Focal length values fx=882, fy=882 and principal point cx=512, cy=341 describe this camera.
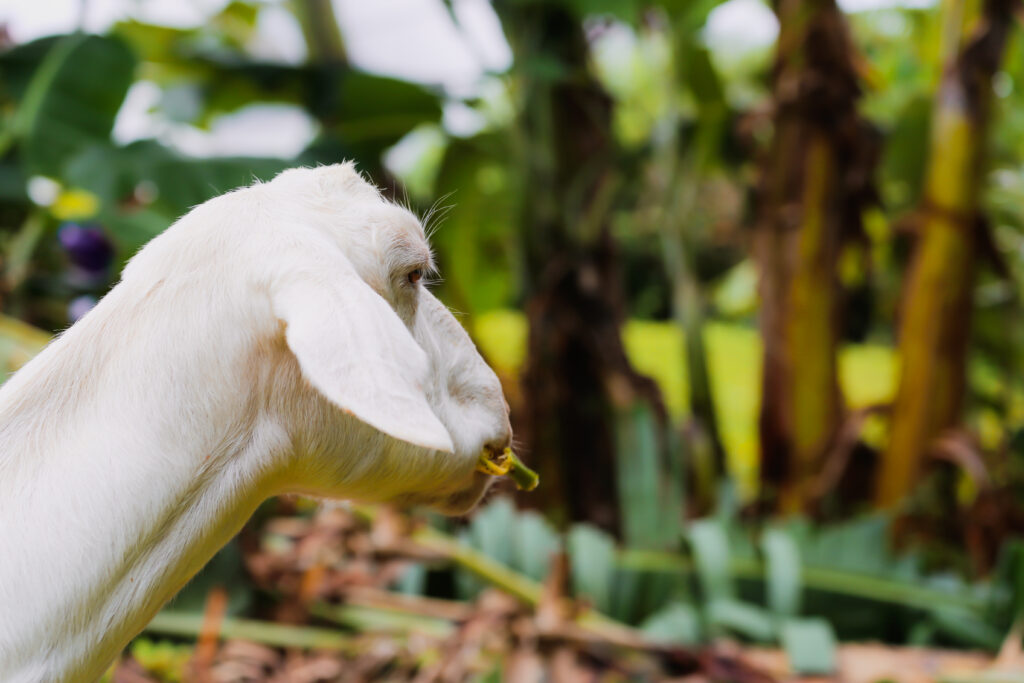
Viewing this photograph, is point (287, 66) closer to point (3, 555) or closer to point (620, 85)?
point (3, 555)

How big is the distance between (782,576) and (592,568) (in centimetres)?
32

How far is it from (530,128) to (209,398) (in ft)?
4.50

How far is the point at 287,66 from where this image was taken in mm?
2307

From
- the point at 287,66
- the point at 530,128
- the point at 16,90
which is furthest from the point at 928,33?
the point at 16,90

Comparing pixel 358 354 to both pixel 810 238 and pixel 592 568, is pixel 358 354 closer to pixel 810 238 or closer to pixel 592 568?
pixel 592 568

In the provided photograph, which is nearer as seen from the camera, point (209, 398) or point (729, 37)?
point (209, 398)

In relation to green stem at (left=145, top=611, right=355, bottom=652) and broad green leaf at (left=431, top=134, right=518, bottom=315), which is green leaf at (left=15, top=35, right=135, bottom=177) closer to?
broad green leaf at (left=431, top=134, right=518, bottom=315)

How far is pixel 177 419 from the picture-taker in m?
0.61

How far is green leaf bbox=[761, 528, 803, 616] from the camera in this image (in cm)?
146

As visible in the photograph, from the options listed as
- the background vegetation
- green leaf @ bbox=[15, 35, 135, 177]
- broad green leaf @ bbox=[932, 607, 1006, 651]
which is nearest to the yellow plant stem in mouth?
the background vegetation

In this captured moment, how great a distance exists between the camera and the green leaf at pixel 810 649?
49.7 inches

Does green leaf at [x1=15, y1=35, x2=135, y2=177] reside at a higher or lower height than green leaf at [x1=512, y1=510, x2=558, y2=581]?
higher

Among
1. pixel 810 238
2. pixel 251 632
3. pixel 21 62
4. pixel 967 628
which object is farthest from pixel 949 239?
pixel 21 62

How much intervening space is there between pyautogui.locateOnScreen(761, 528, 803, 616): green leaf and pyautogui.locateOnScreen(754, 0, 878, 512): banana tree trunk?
1.19 feet
